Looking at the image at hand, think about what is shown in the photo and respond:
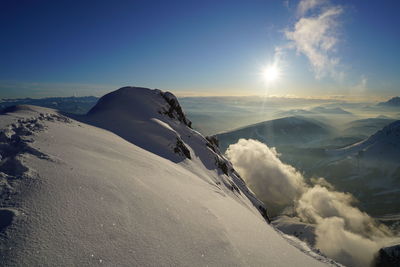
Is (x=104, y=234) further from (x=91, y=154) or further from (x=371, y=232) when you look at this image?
(x=371, y=232)

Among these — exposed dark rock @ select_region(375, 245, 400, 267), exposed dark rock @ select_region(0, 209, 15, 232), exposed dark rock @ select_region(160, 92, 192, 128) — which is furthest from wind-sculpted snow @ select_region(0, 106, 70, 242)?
exposed dark rock @ select_region(375, 245, 400, 267)

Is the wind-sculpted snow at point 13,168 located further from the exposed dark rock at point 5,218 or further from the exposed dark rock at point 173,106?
the exposed dark rock at point 173,106

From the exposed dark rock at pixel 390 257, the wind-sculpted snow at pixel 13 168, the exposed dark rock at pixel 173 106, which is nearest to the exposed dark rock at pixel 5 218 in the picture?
the wind-sculpted snow at pixel 13 168

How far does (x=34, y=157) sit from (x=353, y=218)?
25477cm

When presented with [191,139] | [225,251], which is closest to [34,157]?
[225,251]

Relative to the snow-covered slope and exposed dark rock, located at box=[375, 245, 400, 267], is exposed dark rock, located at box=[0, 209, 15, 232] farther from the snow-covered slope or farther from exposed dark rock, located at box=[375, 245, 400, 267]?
exposed dark rock, located at box=[375, 245, 400, 267]

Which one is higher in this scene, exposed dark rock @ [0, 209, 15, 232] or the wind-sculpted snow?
the wind-sculpted snow

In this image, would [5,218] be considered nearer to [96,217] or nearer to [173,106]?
[96,217]

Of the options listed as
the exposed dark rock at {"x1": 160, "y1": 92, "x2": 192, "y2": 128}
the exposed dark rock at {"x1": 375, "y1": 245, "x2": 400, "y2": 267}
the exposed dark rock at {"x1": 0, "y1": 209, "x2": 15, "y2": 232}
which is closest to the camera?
the exposed dark rock at {"x1": 0, "y1": 209, "x2": 15, "y2": 232}

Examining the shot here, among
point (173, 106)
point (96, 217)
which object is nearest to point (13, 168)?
point (96, 217)

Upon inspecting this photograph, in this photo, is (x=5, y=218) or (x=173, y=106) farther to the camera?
(x=173, y=106)

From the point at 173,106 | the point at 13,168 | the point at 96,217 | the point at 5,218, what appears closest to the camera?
the point at 5,218

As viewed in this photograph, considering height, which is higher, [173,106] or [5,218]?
[173,106]

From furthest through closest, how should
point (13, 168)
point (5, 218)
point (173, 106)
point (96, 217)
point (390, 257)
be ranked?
point (390, 257) → point (173, 106) → point (13, 168) → point (96, 217) → point (5, 218)
